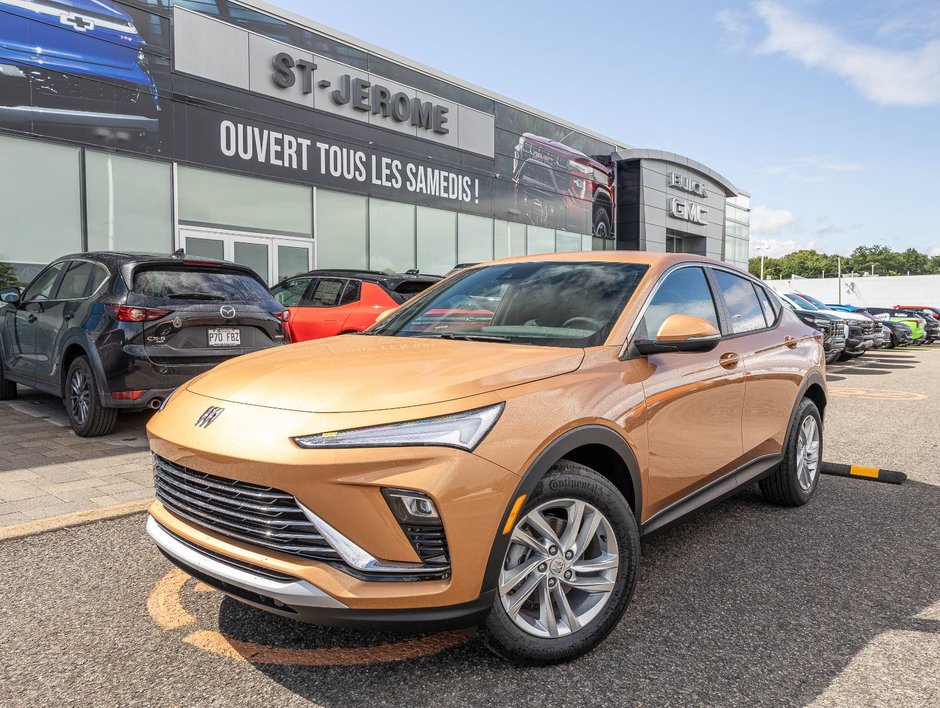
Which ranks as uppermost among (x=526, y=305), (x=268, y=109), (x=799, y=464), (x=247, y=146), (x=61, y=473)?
(x=268, y=109)

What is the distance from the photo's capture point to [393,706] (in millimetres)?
2354

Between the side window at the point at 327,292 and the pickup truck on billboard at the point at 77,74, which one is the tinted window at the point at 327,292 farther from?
the pickup truck on billboard at the point at 77,74

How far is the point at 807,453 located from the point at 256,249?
12.8 metres

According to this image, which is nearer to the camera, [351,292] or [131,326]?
[131,326]

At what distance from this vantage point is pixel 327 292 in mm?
9297

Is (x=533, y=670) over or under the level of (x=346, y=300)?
under

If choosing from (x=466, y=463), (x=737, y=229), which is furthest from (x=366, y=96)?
(x=737, y=229)

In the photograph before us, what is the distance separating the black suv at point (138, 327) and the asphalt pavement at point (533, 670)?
2.20m

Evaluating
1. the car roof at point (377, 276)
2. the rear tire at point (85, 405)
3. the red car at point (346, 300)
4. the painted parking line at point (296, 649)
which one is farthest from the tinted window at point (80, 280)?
the painted parking line at point (296, 649)

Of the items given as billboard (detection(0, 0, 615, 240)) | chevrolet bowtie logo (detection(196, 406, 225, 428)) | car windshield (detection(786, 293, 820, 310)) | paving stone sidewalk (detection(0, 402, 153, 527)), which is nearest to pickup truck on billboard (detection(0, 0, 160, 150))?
billboard (detection(0, 0, 615, 240))

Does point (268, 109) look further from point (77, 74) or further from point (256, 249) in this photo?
point (77, 74)

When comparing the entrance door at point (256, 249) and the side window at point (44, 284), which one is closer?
the side window at point (44, 284)

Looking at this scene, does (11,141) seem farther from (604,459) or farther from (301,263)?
(604,459)

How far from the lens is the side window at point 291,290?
31.5ft
